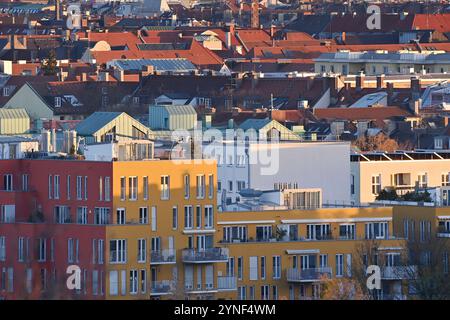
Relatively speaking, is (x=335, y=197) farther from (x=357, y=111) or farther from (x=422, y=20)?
(x=422, y=20)

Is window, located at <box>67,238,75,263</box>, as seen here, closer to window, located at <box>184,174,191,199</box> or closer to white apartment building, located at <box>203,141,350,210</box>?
window, located at <box>184,174,191,199</box>

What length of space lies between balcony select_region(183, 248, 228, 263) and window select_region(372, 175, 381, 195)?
1004cm

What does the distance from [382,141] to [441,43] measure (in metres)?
49.9

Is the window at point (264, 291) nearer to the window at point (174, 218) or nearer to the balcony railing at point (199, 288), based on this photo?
the balcony railing at point (199, 288)

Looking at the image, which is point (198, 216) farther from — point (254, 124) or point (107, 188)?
point (254, 124)

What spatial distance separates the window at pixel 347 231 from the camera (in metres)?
39.7

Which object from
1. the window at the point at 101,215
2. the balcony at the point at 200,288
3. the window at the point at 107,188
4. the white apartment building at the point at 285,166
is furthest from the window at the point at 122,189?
the white apartment building at the point at 285,166

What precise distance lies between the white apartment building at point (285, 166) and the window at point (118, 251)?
26.5 feet

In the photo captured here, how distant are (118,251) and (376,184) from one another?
1244 centimetres

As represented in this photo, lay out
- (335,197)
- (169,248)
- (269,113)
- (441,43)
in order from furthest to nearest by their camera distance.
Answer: (441,43) → (269,113) → (335,197) → (169,248)

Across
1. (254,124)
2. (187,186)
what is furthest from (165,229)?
(254,124)
